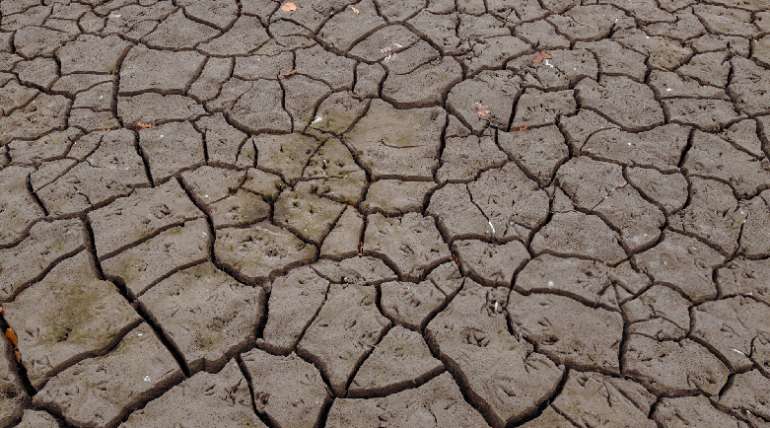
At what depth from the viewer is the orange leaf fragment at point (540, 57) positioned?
A: 11.6 ft

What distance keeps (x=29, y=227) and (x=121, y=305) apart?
0.61 metres

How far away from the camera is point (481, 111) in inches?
128

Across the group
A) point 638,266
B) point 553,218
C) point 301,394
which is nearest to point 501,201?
point 553,218

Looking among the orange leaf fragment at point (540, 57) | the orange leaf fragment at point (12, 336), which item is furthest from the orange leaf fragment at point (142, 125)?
the orange leaf fragment at point (540, 57)

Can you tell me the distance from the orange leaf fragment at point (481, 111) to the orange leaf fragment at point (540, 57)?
488mm

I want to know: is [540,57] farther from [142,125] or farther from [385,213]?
[142,125]

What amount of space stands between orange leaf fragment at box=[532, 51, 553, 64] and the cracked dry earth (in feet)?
0.04

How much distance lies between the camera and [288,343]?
7.58 ft

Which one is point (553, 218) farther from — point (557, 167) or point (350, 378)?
point (350, 378)

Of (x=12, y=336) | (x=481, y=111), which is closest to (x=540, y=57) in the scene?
(x=481, y=111)

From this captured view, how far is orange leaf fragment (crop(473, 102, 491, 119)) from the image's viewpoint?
3.22m

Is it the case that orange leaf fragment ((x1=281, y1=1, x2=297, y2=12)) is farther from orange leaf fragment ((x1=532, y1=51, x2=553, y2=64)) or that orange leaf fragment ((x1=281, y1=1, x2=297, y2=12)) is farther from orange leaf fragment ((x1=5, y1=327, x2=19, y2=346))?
orange leaf fragment ((x1=5, y1=327, x2=19, y2=346))

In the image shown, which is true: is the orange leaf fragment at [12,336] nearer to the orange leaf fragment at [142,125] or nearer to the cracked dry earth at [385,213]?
the cracked dry earth at [385,213]

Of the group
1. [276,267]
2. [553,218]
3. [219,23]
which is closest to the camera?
[276,267]
